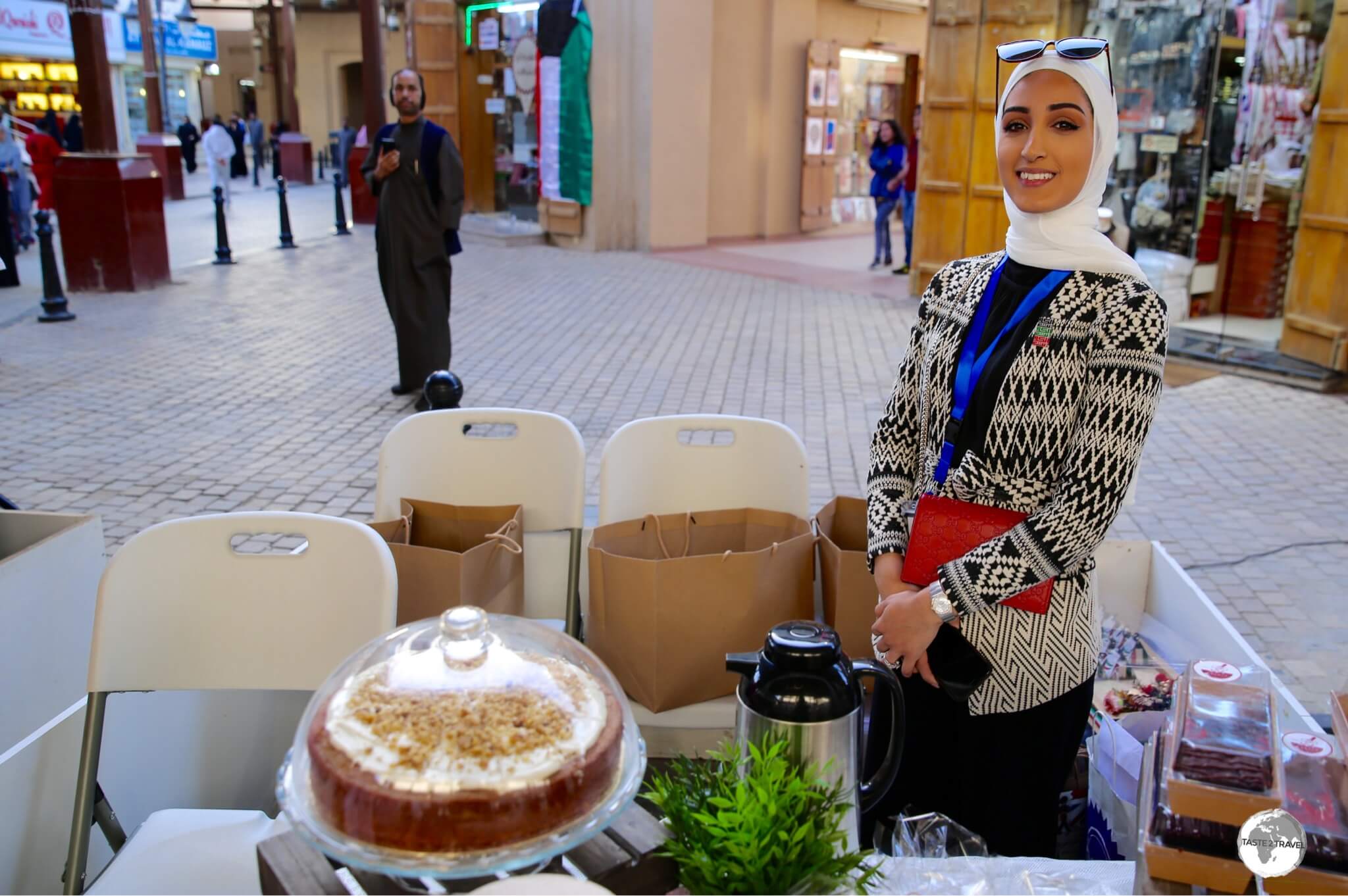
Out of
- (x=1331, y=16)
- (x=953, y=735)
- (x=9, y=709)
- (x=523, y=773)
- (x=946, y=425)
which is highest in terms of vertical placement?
(x=1331, y=16)

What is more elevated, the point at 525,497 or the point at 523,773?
the point at 523,773

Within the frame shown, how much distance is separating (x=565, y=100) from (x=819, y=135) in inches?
161

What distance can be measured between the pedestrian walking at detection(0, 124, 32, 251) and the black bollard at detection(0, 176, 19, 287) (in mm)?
1834

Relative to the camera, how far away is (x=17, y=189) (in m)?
13.6

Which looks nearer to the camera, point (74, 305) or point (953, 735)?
point (953, 735)

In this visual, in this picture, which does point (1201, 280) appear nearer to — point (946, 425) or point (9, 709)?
point (946, 425)

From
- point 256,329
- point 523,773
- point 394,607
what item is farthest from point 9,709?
point 256,329

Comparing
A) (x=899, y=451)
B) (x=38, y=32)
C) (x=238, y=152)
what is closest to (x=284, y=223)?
(x=899, y=451)

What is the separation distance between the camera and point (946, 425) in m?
1.98

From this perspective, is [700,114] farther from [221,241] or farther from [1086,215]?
[1086,215]

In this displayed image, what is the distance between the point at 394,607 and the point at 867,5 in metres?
16.5

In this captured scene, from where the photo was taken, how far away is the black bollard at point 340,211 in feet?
50.8

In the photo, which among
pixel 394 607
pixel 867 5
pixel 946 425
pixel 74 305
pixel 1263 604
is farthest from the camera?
pixel 867 5

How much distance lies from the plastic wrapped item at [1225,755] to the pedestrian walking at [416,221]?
224 inches
